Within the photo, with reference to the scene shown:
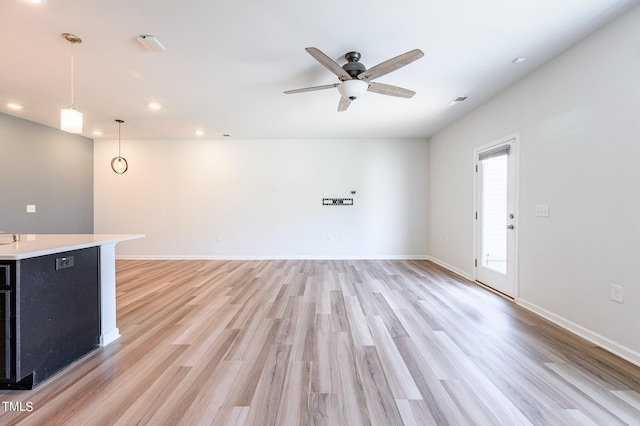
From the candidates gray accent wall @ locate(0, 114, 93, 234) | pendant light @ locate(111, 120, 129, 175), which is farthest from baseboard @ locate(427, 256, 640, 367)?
gray accent wall @ locate(0, 114, 93, 234)

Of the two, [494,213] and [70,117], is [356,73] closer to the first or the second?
[70,117]

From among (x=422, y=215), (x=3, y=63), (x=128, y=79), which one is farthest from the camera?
(x=422, y=215)

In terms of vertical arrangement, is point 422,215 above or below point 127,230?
above

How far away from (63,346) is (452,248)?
18.0 ft

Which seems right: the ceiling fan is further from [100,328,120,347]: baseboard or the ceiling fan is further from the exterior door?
[100,328,120,347]: baseboard

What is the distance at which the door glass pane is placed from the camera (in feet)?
11.8

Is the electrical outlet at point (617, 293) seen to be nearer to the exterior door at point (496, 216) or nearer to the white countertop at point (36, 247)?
the exterior door at point (496, 216)

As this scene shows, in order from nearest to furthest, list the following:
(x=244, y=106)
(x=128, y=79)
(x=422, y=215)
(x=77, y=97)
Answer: (x=128, y=79)
(x=77, y=97)
(x=244, y=106)
(x=422, y=215)

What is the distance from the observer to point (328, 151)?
6082 mm

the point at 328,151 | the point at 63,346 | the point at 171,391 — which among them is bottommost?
the point at 171,391

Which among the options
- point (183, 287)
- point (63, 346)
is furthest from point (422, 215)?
point (63, 346)

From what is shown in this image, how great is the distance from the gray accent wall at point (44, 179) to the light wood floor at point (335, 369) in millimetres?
3318

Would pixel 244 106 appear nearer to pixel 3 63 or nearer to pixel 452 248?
pixel 3 63

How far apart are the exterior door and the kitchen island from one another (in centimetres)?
453
